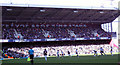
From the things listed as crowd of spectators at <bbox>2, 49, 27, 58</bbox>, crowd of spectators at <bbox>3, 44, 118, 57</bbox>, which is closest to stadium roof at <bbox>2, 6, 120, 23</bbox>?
crowd of spectators at <bbox>3, 44, 118, 57</bbox>

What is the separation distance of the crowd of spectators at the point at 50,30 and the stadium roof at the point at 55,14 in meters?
2.32

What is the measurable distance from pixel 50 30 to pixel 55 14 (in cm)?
689

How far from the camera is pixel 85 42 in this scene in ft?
193

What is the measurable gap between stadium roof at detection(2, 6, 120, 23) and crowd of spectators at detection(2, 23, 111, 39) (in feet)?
7.61

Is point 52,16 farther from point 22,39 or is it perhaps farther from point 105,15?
point 105,15

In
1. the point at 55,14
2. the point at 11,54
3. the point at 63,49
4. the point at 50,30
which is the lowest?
the point at 11,54

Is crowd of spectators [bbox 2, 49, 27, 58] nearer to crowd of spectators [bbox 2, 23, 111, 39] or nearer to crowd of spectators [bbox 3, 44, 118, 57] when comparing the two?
crowd of spectators [bbox 3, 44, 118, 57]

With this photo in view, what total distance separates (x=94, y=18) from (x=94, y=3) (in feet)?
31.4

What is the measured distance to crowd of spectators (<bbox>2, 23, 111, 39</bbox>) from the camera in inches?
2035

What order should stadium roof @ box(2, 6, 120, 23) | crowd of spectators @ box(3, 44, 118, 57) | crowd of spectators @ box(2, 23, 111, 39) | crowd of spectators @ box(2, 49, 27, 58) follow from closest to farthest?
crowd of spectators @ box(2, 49, 27, 58)
stadium roof @ box(2, 6, 120, 23)
crowd of spectators @ box(3, 44, 118, 57)
crowd of spectators @ box(2, 23, 111, 39)

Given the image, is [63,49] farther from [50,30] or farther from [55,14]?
[55,14]

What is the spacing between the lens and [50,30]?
56.2 meters

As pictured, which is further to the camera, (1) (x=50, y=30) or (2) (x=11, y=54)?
(1) (x=50, y=30)

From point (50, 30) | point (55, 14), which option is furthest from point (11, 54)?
point (50, 30)
